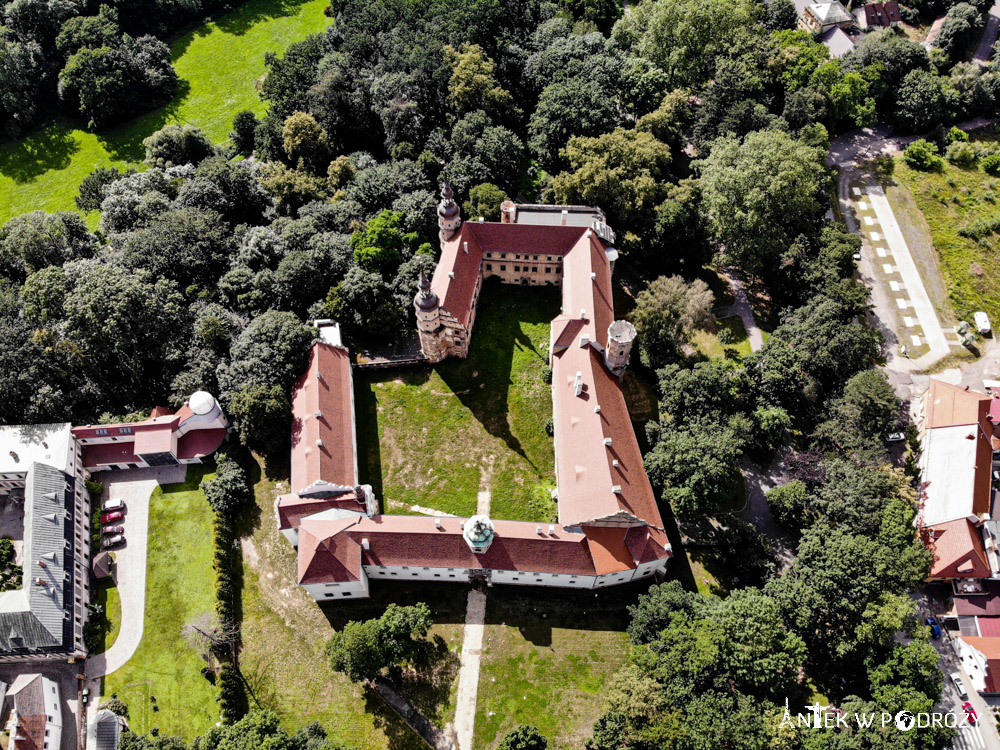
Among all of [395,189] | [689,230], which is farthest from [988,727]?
[395,189]

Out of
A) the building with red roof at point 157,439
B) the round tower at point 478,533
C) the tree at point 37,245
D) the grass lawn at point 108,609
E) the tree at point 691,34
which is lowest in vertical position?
the grass lawn at point 108,609

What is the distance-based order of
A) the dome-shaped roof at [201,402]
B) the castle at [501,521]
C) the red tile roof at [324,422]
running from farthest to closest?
the dome-shaped roof at [201,402], the red tile roof at [324,422], the castle at [501,521]

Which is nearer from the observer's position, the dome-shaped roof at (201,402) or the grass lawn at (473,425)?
the dome-shaped roof at (201,402)

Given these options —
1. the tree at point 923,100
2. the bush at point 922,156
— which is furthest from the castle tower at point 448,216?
the tree at point 923,100

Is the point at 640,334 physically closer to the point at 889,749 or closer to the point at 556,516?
the point at 556,516

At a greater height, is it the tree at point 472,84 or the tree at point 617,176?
the tree at point 472,84

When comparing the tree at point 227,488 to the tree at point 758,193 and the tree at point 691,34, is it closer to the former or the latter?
the tree at point 758,193

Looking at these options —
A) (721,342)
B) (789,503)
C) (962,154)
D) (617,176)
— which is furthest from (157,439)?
(962,154)
